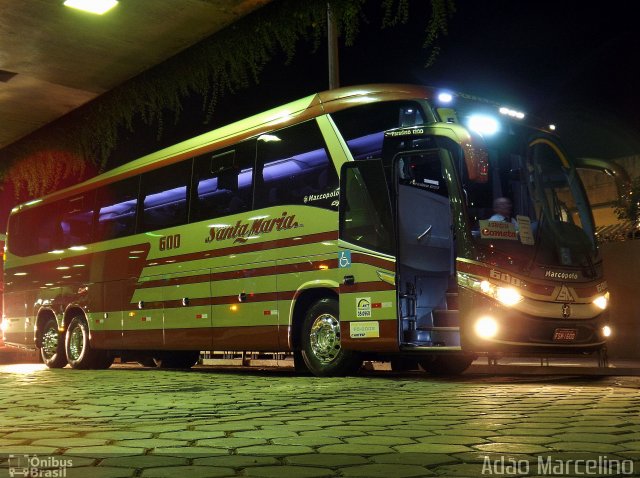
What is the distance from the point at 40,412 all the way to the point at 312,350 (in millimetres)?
5113

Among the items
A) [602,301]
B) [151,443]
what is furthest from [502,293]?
[151,443]

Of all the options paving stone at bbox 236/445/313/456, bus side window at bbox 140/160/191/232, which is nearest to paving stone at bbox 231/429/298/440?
paving stone at bbox 236/445/313/456

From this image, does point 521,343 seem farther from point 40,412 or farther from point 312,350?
point 40,412

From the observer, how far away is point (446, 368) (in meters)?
13.1

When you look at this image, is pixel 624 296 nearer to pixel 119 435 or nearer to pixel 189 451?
pixel 119 435

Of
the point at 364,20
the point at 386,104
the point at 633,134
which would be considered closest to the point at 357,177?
the point at 386,104

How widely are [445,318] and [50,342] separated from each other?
34.6ft

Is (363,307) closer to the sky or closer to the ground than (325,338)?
closer to the sky

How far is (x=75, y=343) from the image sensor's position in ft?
57.2

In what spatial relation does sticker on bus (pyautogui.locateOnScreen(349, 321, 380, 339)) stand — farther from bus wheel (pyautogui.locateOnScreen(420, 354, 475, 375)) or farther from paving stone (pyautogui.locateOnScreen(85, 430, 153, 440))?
paving stone (pyautogui.locateOnScreen(85, 430, 153, 440))

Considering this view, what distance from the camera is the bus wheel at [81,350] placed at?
1700cm

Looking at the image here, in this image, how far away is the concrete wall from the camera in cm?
1659

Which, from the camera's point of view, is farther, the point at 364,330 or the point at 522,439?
the point at 364,330

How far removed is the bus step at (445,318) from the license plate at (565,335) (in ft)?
4.22
